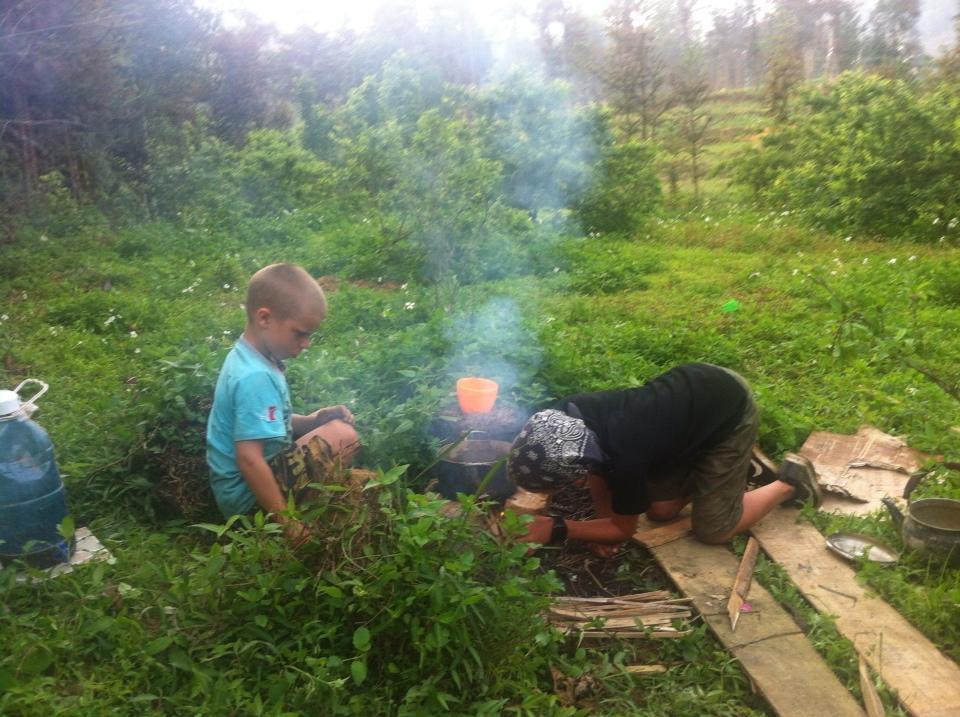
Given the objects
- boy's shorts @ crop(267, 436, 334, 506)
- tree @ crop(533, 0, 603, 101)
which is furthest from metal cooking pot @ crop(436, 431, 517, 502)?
tree @ crop(533, 0, 603, 101)

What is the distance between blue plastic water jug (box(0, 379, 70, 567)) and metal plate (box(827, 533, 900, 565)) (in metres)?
3.23

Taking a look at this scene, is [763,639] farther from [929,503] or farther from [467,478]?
[467,478]

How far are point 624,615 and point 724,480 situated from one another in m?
0.80

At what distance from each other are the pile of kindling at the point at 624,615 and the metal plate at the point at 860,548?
32.2 inches

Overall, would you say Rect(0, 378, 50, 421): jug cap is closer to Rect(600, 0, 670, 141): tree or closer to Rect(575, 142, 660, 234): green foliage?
Rect(575, 142, 660, 234): green foliage

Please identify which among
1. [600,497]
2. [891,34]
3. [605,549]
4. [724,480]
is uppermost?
[891,34]

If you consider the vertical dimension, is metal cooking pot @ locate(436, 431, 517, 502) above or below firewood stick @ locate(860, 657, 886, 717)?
above

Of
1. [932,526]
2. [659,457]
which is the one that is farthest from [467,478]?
[932,526]

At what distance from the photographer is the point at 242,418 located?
313 centimetres

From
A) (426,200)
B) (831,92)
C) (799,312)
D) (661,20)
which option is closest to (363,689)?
(799,312)

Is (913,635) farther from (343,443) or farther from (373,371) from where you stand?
(373,371)

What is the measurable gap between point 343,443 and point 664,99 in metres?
11.5

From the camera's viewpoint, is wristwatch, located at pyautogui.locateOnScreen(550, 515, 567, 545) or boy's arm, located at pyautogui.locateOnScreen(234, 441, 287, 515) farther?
wristwatch, located at pyautogui.locateOnScreen(550, 515, 567, 545)

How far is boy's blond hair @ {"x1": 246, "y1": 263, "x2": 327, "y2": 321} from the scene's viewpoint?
3.25 meters
